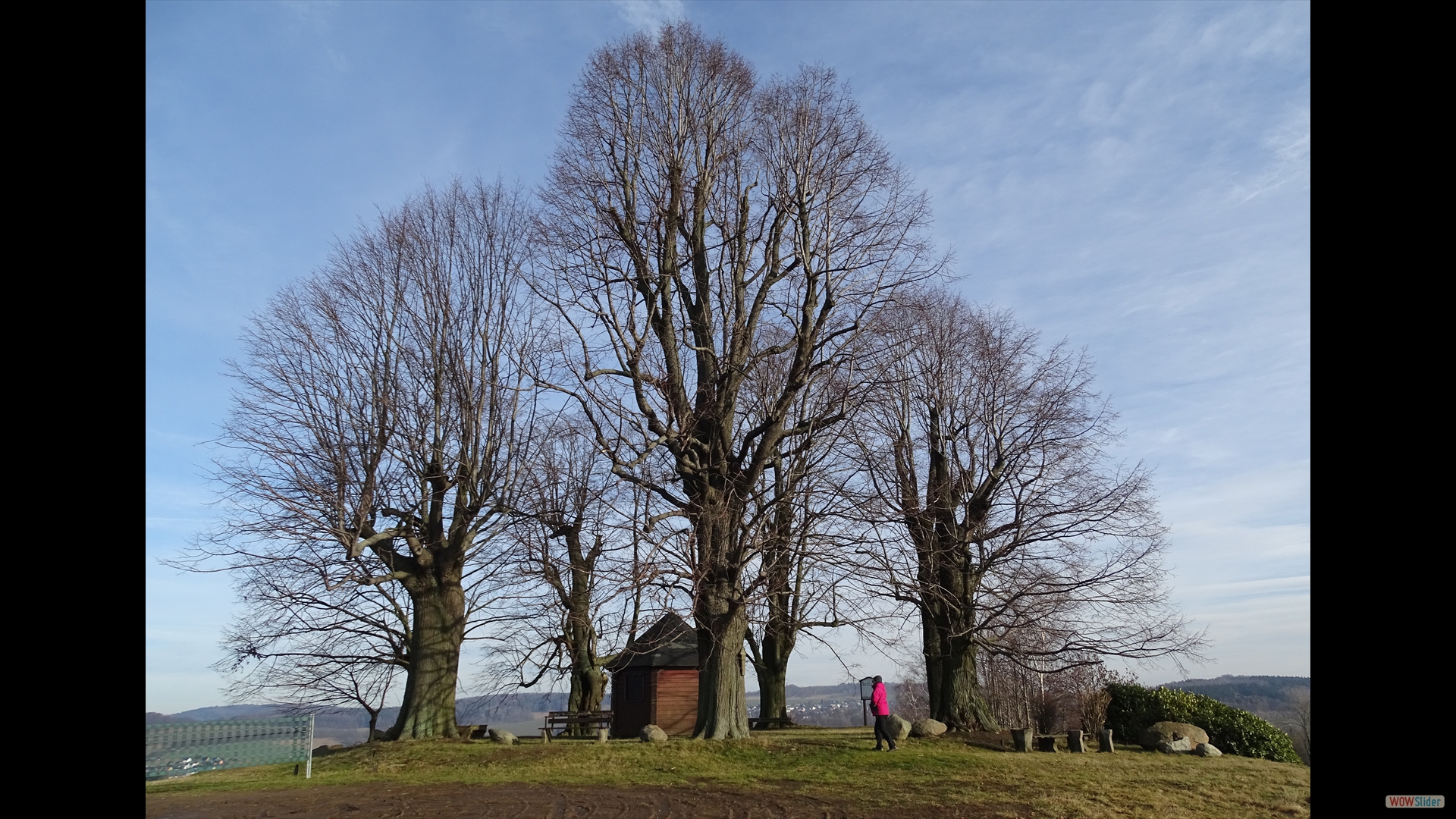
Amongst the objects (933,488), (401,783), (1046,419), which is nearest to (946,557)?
(933,488)

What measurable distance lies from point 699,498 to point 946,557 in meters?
6.82

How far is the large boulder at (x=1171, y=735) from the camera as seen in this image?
17.3 m

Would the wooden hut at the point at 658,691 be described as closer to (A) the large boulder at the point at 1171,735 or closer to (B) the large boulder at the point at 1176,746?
(A) the large boulder at the point at 1171,735

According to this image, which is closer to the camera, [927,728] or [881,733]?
[881,733]

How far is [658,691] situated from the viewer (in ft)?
93.9

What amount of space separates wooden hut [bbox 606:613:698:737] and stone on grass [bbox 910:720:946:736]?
10739 millimetres

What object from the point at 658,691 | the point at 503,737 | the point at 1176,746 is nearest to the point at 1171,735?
the point at 1176,746

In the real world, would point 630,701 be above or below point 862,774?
below

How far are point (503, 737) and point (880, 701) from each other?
826 centimetres

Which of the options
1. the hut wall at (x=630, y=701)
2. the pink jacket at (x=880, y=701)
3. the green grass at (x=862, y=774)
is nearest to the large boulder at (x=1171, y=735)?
the green grass at (x=862, y=774)

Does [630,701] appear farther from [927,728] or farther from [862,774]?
[862,774]

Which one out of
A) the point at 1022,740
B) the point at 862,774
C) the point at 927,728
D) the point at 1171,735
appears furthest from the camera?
the point at 927,728

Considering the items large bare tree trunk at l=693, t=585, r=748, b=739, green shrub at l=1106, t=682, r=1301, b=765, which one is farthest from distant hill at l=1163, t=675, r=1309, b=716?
large bare tree trunk at l=693, t=585, r=748, b=739
